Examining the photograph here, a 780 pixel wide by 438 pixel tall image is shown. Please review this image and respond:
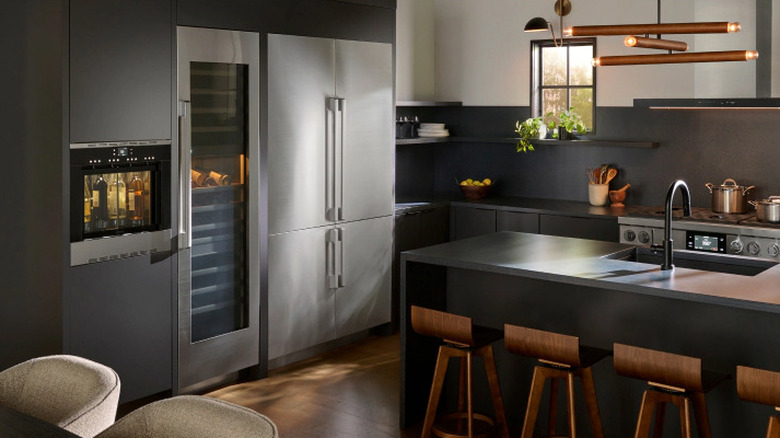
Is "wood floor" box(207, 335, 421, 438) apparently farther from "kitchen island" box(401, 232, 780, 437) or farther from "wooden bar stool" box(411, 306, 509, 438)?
"wooden bar stool" box(411, 306, 509, 438)

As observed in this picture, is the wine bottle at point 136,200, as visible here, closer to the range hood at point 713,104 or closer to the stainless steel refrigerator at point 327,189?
the stainless steel refrigerator at point 327,189

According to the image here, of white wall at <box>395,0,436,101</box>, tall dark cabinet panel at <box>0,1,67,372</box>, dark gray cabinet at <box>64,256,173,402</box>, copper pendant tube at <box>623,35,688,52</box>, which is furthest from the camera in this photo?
white wall at <box>395,0,436,101</box>

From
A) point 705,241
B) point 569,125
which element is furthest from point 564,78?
point 705,241

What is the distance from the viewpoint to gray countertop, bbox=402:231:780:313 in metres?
3.95

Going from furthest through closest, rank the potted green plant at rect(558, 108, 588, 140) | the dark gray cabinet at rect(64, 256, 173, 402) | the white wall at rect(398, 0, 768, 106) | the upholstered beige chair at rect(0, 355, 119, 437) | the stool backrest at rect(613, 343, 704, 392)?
the potted green plant at rect(558, 108, 588, 140), the white wall at rect(398, 0, 768, 106), the dark gray cabinet at rect(64, 256, 173, 402), the stool backrest at rect(613, 343, 704, 392), the upholstered beige chair at rect(0, 355, 119, 437)

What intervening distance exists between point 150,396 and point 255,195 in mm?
1350

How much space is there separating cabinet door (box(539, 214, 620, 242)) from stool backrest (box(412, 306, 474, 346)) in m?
2.57

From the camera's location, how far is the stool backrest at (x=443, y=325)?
4.43 meters

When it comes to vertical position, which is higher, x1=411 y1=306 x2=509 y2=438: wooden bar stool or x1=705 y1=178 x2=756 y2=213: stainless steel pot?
x1=705 y1=178 x2=756 y2=213: stainless steel pot

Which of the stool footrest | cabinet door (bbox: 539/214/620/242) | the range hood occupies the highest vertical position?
the range hood

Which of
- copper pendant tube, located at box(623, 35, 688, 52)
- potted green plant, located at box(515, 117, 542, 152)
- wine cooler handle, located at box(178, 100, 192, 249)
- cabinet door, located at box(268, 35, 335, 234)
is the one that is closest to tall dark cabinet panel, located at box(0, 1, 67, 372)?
wine cooler handle, located at box(178, 100, 192, 249)

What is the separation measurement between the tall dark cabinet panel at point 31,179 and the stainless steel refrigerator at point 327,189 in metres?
1.50

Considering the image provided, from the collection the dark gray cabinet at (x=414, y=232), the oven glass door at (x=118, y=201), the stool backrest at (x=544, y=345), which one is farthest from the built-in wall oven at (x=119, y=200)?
the dark gray cabinet at (x=414, y=232)

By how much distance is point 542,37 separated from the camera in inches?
297
